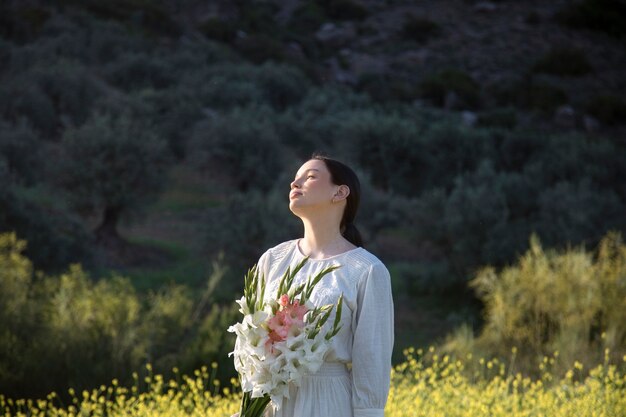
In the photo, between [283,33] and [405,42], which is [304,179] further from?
[405,42]

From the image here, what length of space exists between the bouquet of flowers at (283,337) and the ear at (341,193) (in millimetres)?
347

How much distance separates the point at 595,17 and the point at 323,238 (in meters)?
53.2

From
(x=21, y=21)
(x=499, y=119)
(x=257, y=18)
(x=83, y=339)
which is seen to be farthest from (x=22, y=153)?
(x=257, y=18)

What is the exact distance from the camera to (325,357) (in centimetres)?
387

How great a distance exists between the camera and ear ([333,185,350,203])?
4.01 meters

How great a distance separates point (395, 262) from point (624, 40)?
36.0 meters

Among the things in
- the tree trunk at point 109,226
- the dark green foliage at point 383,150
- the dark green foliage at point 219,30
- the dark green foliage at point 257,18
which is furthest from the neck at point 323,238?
the dark green foliage at point 257,18

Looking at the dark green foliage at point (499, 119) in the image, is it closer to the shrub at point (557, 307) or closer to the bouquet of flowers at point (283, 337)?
the shrub at point (557, 307)

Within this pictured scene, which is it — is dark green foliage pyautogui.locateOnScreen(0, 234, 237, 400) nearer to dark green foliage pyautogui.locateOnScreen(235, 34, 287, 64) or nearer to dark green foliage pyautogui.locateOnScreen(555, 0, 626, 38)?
dark green foliage pyautogui.locateOnScreen(235, 34, 287, 64)

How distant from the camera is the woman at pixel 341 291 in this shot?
12.3 ft

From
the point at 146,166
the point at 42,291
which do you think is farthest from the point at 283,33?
the point at 42,291

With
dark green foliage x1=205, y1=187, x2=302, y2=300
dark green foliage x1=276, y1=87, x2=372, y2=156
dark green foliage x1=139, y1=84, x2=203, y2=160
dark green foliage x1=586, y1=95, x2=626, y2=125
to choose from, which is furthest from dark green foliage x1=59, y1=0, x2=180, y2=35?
dark green foliage x1=205, y1=187, x2=302, y2=300

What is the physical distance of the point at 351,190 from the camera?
13.3ft

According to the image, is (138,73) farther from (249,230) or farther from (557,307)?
(557,307)
